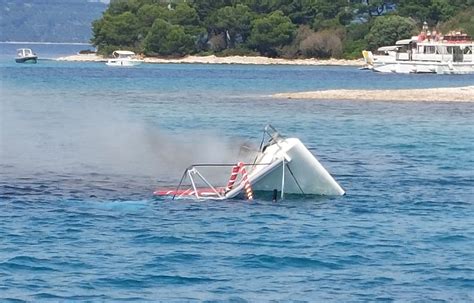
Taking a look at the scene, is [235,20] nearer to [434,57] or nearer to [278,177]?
[434,57]

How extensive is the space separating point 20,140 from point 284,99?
118 feet

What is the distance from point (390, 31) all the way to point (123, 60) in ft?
128

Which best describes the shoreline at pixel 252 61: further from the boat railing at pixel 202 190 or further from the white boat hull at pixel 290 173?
the white boat hull at pixel 290 173

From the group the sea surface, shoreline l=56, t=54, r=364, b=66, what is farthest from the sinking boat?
shoreline l=56, t=54, r=364, b=66

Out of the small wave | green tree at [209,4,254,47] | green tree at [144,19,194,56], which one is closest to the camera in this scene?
the small wave

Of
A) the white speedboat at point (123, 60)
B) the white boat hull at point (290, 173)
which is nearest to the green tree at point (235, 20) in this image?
the white speedboat at point (123, 60)

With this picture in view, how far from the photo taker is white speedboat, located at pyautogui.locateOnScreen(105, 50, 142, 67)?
171 m

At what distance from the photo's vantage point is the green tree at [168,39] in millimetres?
192625

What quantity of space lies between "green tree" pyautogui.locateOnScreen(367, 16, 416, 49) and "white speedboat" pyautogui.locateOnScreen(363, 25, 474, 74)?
2643 centimetres

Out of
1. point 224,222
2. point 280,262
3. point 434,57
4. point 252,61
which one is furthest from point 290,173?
point 252,61

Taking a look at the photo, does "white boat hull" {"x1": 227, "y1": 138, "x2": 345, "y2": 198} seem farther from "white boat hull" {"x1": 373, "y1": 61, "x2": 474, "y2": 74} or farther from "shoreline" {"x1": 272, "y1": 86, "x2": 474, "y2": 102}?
"white boat hull" {"x1": 373, "y1": 61, "x2": 474, "y2": 74}

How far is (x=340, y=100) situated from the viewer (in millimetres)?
82812

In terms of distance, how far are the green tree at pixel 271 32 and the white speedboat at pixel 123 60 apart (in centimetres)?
1761

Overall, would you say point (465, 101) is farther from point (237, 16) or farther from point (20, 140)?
point (237, 16)
